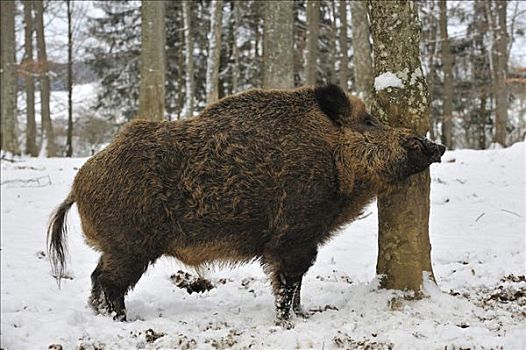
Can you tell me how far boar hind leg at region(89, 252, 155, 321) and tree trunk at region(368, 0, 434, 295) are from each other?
195 cm

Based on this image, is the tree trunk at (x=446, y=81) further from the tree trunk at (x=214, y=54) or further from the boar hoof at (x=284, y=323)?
the boar hoof at (x=284, y=323)

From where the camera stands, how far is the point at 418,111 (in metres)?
4.61

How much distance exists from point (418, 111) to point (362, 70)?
5991mm

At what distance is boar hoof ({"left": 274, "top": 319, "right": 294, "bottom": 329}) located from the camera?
4.10 meters

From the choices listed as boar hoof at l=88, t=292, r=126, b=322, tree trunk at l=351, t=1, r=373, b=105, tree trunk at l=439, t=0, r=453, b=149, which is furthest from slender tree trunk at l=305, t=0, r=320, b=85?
boar hoof at l=88, t=292, r=126, b=322

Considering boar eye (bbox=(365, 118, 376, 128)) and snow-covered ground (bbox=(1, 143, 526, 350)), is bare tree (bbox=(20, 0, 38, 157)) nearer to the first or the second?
snow-covered ground (bbox=(1, 143, 526, 350))

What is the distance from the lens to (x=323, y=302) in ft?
15.8

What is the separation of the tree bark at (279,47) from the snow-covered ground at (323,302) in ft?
9.77

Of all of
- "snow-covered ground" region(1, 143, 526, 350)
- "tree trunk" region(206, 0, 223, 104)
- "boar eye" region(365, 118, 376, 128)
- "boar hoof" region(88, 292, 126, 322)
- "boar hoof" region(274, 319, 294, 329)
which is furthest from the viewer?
"tree trunk" region(206, 0, 223, 104)

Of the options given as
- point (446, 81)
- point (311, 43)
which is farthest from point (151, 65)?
point (446, 81)

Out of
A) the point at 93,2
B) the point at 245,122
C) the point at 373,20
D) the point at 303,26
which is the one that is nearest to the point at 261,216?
the point at 245,122

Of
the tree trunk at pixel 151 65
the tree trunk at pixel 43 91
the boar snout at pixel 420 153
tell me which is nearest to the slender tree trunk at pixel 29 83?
the tree trunk at pixel 43 91

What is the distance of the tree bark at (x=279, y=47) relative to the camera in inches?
372

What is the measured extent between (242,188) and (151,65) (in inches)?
245
